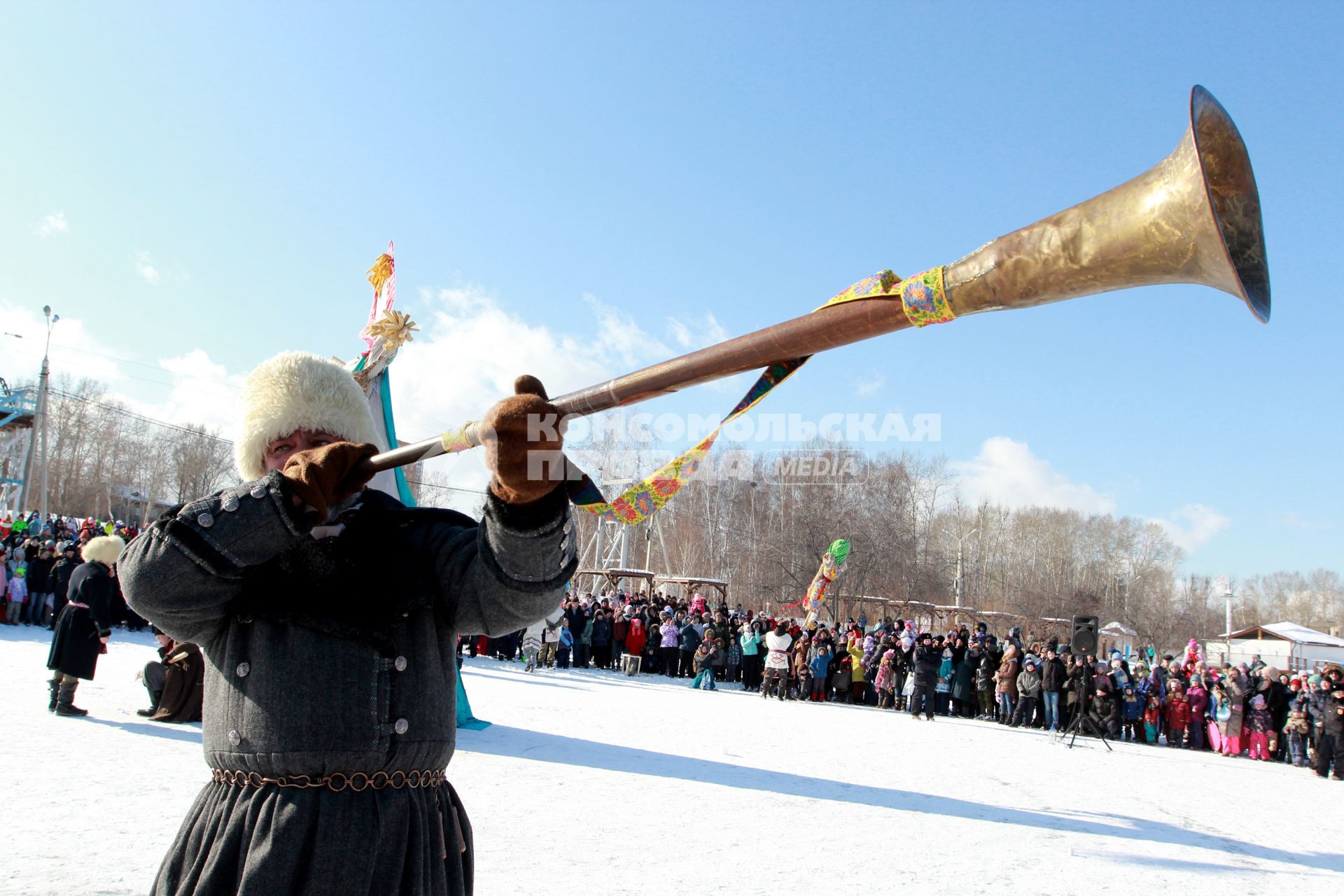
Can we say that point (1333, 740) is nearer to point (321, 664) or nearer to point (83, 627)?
point (321, 664)

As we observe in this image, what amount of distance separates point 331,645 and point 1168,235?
1765mm

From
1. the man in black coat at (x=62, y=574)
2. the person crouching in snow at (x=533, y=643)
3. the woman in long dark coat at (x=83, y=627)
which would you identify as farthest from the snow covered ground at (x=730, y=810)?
the person crouching in snow at (x=533, y=643)

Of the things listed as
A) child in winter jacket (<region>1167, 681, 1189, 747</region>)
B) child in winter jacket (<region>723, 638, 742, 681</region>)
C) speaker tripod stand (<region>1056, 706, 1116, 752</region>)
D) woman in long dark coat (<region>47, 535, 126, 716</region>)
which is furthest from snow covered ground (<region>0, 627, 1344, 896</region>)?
child in winter jacket (<region>723, 638, 742, 681</region>)

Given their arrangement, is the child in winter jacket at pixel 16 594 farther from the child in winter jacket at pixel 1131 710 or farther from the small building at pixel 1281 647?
the small building at pixel 1281 647

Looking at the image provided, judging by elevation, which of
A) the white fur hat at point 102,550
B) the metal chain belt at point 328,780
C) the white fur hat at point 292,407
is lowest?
the metal chain belt at point 328,780

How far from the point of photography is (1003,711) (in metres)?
15.0

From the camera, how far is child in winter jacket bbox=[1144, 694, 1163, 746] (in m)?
14.5

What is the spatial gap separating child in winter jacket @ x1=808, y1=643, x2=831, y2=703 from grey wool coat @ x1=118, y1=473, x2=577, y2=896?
586 inches

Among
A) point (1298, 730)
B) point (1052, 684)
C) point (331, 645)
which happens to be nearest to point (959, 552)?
point (1052, 684)

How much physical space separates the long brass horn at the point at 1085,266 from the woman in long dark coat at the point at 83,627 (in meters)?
7.08

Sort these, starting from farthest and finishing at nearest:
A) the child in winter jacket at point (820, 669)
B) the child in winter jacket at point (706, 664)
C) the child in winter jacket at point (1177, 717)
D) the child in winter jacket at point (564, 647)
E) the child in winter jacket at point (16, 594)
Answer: the child in winter jacket at point (564, 647)
the child in winter jacket at point (706, 664)
the child in winter jacket at point (820, 669)
the child in winter jacket at point (1177, 717)
the child in winter jacket at point (16, 594)

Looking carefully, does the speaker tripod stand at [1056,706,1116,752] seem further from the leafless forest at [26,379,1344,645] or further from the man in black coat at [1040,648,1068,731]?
the leafless forest at [26,379,1344,645]

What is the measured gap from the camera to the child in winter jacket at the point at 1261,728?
13.2 m

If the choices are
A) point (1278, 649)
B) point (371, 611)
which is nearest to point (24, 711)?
point (371, 611)
